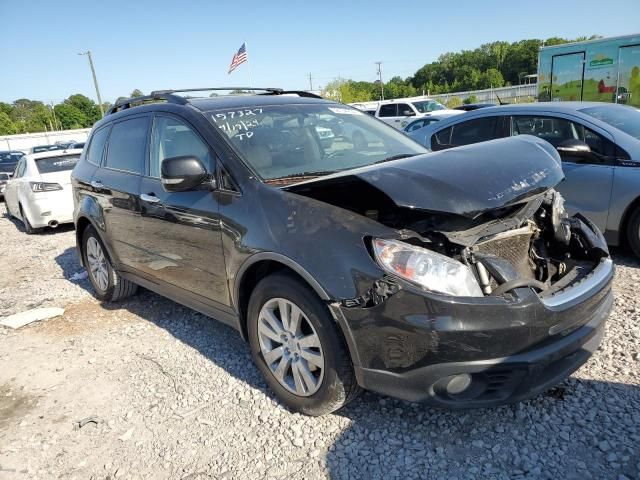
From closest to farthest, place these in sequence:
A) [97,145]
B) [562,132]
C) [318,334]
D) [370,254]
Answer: [370,254]
[318,334]
[97,145]
[562,132]

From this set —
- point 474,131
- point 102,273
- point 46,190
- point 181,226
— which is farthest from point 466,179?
point 46,190

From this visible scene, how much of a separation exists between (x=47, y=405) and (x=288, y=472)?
6.34ft

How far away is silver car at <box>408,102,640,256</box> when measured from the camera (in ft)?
15.1

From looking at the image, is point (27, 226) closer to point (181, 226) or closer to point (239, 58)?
point (181, 226)

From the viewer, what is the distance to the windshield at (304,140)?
317cm

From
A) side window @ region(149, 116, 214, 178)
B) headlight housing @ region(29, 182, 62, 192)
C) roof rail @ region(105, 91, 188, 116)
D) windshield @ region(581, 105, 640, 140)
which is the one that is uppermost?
Answer: roof rail @ region(105, 91, 188, 116)

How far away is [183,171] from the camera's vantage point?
2.96 m

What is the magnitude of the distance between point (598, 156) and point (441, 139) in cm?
194

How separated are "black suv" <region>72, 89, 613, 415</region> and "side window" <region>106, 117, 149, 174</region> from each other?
30cm

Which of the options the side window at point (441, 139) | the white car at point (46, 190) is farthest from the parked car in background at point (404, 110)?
the side window at point (441, 139)

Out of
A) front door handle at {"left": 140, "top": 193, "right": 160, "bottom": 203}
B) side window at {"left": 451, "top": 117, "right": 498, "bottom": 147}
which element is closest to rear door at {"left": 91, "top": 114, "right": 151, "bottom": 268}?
front door handle at {"left": 140, "top": 193, "right": 160, "bottom": 203}

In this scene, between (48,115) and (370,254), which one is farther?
(48,115)

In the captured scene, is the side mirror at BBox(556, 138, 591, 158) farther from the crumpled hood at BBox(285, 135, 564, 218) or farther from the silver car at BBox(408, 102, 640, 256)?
the crumpled hood at BBox(285, 135, 564, 218)

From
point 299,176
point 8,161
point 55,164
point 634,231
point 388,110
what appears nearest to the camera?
point 299,176
